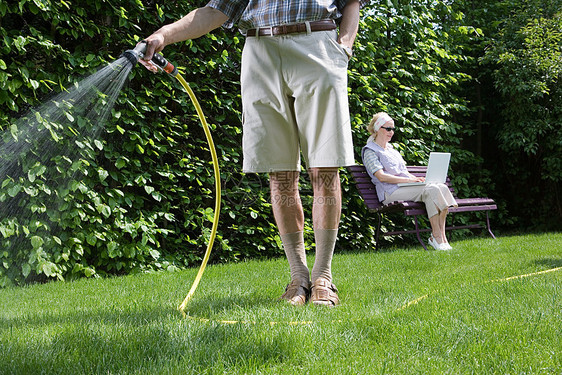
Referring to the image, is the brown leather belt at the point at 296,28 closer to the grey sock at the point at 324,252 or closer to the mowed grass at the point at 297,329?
the grey sock at the point at 324,252

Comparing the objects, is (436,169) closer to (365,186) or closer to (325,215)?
(365,186)

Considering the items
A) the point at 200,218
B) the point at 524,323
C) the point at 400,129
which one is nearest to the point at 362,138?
the point at 400,129

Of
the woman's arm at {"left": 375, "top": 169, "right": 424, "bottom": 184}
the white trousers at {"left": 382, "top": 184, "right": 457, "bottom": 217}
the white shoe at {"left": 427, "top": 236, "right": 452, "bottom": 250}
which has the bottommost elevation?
the white shoe at {"left": 427, "top": 236, "right": 452, "bottom": 250}

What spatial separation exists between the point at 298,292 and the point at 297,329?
638 mm

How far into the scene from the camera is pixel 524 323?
166 cm

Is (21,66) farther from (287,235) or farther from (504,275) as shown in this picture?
(504,275)

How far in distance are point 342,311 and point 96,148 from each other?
2320mm

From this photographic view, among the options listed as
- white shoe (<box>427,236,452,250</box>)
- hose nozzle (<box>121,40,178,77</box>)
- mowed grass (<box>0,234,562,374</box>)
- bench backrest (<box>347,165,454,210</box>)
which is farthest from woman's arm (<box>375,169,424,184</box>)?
hose nozzle (<box>121,40,178,77</box>)

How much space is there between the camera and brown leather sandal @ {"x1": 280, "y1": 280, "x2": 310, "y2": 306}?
7.34ft

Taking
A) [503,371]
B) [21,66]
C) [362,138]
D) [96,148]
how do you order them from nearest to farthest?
[503,371], [21,66], [96,148], [362,138]

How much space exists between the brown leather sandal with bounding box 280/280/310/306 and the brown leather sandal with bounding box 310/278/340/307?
0.05 metres

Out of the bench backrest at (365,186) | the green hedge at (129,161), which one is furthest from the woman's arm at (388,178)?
the green hedge at (129,161)

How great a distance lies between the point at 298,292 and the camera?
7.55 ft

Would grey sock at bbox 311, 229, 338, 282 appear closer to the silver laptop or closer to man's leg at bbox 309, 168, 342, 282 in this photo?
man's leg at bbox 309, 168, 342, 282
